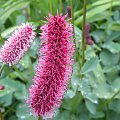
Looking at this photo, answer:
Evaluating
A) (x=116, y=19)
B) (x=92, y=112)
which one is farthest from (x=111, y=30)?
(x=92, y=112)

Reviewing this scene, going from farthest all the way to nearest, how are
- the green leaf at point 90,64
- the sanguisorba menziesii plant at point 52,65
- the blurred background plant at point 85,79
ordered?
the blurred background plant at point 85,79, the green leaf at point 90,64, the sanguisorba menziesii plant at point 52,65

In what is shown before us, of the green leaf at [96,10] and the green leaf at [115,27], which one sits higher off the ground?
the green leaf at [96,10]

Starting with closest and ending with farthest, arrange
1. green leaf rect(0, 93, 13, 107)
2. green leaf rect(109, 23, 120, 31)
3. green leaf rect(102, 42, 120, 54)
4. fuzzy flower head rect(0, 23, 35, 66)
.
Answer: fuzzy flower head rect(0, 23, 35, 66), green leaf rect(0, 93, 13, 107), green leaf rect(102, 42, 120, 54), green leaf rect(109, 23, 120, 31)

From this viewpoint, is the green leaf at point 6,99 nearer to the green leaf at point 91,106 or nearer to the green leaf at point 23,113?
the green leaf at point 23,113

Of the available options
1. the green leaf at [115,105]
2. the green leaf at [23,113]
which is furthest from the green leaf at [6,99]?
the green leaf at [115,105]

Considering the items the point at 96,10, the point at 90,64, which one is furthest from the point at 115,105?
the point at 96,10

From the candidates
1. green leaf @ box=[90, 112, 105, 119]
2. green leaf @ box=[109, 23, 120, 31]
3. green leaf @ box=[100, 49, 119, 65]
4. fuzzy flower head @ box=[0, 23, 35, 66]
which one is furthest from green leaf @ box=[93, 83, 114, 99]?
fuzzy flower head @ box=[0, 23, 35, 66]

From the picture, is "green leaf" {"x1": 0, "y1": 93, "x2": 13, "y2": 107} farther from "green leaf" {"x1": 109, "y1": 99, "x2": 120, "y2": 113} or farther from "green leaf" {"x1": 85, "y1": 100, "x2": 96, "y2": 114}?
"green leaf" {"x1": 109, "y1": 99, "x2": 120, "y2": 113}
